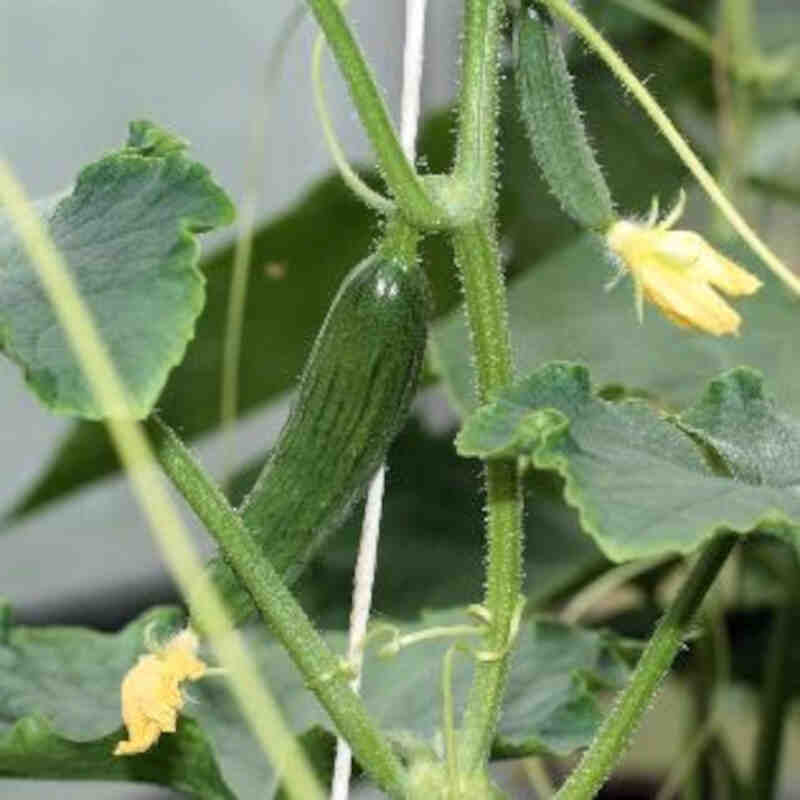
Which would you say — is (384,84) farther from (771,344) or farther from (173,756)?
(173,756)

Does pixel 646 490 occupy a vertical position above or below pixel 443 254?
above

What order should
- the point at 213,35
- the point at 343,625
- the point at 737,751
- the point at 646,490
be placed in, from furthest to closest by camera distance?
the point at 737,751, the point at 213,35, the point at 343,625, the point at 646,490

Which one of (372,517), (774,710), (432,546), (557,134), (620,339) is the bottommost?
(774,710)

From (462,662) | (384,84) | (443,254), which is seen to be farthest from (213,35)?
(462,662)

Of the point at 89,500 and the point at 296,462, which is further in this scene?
the point at 89,500

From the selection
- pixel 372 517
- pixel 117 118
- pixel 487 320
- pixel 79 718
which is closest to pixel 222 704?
pixel 79 718

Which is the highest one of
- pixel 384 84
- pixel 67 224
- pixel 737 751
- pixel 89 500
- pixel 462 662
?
pixel 67 224

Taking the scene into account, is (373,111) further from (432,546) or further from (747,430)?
(432,546)

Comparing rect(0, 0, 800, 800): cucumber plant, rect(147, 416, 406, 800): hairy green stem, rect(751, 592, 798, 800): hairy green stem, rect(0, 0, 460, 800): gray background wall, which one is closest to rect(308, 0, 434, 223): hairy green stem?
Result: rect(0, 0, 800, 800): cucumber plant
